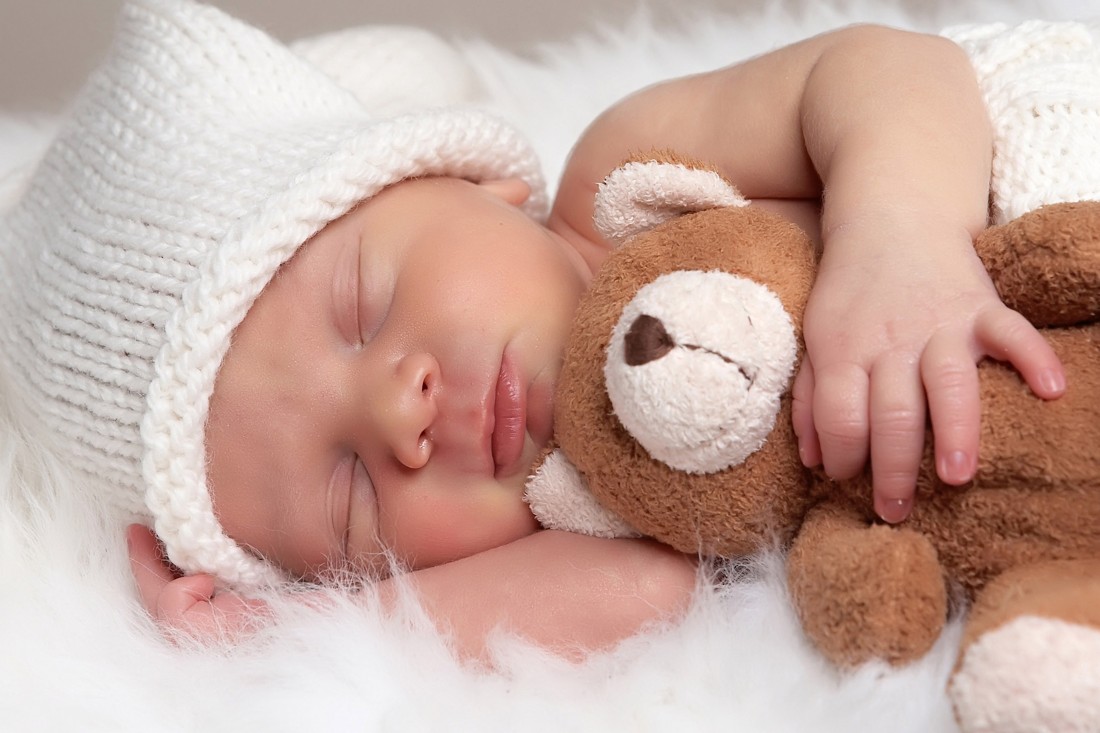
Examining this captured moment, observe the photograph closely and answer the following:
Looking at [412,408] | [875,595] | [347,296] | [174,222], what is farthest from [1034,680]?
[174,222]

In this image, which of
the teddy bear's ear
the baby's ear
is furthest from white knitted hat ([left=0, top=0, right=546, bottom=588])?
the teddy bear's ear

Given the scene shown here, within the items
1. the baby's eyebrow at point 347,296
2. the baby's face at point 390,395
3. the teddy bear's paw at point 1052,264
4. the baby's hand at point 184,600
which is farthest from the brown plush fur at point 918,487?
the baby's hand at point 184,600

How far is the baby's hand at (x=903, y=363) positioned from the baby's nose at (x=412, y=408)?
0.37 meters

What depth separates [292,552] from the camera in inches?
42.8

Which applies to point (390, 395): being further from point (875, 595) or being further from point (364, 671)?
point (875, 595)

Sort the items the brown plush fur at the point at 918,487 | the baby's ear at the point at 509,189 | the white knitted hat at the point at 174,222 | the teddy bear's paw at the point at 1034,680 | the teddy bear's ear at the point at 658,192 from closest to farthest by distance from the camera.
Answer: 1. the teddy bear's paw at the point at 1034,680
2. the brown plush fur at the point at 918,487
3. the teddy bear's ear at the point at 658,192
4. the white knitted hat at the point at 174,222
5. the baby's ear at the point at 509,189

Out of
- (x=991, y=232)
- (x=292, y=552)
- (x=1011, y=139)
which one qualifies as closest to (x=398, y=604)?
(x=292, y=552)

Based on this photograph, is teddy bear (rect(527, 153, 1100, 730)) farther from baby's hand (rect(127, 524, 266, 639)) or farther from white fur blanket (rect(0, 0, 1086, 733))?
baby's hand (rect(127, 524, 266, 639))

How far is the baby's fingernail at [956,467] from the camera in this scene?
2.19ft

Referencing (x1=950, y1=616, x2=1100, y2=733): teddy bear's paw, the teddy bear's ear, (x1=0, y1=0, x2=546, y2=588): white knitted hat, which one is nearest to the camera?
(x1=950, y1=616, x2=1100, y2=733): teddy bear's paw

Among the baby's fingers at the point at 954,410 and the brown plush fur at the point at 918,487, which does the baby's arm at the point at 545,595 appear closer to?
the brown plush fur at the point at 918,487

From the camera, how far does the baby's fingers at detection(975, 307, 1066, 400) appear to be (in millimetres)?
669

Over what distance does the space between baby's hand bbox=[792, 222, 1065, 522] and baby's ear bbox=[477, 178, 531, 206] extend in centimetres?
59

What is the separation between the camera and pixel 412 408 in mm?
958
